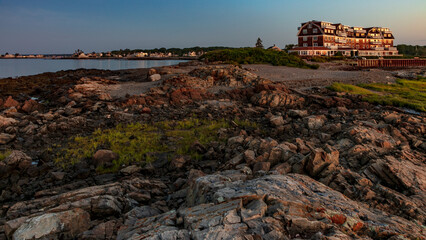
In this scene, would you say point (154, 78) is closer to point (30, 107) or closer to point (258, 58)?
point (30, 107)

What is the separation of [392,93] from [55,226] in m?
28.2

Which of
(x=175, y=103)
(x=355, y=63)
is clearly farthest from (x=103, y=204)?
(x=355, y=63)

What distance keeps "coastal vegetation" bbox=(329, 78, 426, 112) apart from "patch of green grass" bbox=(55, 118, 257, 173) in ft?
39.3

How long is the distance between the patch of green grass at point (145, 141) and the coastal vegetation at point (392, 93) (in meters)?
12.0

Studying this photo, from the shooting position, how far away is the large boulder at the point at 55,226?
5793mm

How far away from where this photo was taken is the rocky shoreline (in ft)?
17.1

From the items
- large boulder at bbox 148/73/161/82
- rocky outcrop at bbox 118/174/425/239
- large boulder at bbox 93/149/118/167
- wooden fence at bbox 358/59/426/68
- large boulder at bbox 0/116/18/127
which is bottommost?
large boulder at bbox 93/149/118/167

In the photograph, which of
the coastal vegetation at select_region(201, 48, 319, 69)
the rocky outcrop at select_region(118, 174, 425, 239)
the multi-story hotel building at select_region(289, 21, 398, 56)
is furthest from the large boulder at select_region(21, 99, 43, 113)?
the multi-story hotel building at select_region(289, 21, 398, 56)

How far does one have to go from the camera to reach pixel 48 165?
11.4m

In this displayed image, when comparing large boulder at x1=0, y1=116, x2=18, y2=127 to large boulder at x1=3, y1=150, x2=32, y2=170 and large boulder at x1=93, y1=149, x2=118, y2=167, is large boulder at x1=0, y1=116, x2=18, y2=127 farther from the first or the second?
large boulder at x1=93, y1=149, x2=118, y2=167

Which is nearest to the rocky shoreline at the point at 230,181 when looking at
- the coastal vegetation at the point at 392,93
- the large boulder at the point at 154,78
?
the coastal vegetation at the point at 392,93

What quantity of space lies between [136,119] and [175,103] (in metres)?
4.64

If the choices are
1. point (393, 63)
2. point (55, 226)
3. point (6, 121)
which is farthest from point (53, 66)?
point (55, 226)

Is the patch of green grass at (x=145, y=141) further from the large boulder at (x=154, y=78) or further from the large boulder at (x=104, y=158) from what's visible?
the large boulder at (x=154, y=78)
